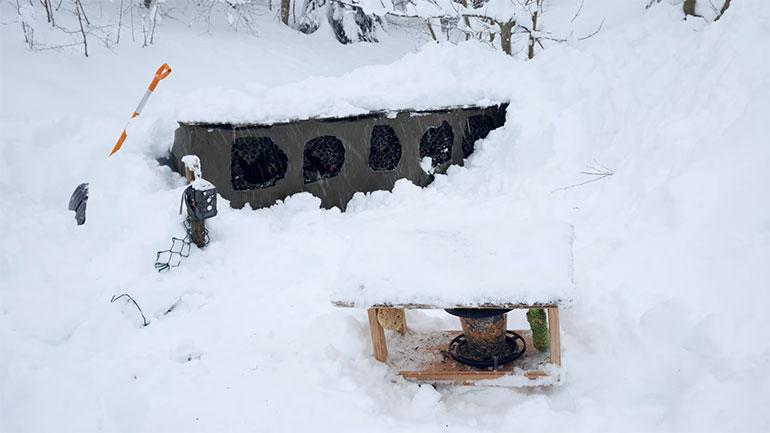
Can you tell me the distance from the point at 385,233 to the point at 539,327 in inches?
58.6

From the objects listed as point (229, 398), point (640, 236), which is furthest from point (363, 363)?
point (640, 236)

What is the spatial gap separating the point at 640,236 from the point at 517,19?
264 inches

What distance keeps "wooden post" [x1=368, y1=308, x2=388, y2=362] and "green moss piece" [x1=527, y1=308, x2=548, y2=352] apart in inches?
47.7

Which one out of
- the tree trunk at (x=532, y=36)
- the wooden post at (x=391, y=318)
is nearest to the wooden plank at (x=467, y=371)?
the wooden post at (x=391, y=318)

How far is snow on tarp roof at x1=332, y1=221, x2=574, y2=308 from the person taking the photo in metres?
4.51

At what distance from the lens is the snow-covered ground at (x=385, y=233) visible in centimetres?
467

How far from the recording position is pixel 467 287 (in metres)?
4.58

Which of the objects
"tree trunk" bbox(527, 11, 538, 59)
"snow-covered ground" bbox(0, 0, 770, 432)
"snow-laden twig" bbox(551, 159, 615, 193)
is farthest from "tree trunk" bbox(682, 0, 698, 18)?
"snow-laden twig" bbox(551, 159, 615, 193)

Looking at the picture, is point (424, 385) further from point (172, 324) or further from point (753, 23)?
point (753, 23)

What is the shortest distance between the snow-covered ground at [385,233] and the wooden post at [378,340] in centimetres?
12

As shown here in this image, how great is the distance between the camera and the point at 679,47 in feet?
31.4

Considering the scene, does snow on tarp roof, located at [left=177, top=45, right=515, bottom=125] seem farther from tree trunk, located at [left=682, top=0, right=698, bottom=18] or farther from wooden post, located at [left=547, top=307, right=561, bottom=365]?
wooden post, located at [left=547, top=307, right=561, bottom=365]

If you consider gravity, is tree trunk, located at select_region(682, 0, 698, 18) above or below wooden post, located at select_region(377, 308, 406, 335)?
above

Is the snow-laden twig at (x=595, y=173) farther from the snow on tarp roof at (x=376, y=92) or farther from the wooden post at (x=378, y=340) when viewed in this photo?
the wooden post at (x=378, y=340)
